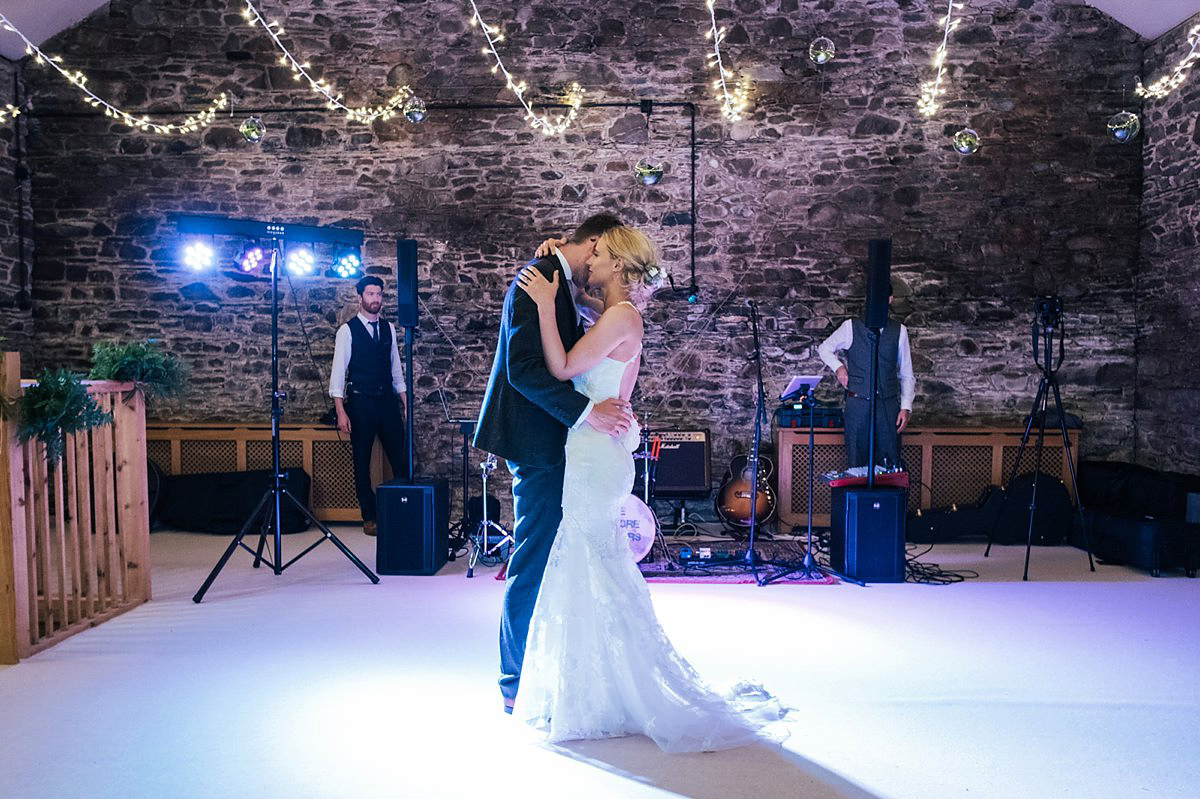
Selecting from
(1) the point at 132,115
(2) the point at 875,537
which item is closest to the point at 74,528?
(2) the point at 875,537

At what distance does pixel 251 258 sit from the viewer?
262 inches

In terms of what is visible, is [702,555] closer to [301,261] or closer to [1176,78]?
[301,261]

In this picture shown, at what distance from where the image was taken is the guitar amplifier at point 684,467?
22.5 ft

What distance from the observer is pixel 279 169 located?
7586 millimetres

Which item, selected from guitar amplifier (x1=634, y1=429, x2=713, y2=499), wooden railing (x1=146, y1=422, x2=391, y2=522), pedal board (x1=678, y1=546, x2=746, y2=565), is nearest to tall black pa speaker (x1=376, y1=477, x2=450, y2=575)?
pedal board (x1=678, y1=546, x2=746, y2=565)

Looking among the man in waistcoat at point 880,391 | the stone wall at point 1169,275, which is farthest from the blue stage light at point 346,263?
the stone wall at point 1169,275

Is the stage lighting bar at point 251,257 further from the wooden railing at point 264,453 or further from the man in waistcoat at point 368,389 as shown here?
the wooden railing at point 264,453

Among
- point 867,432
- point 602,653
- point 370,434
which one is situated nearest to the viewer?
point 602,653

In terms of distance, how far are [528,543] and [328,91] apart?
576 cm

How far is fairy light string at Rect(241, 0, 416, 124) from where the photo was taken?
24.7 ft

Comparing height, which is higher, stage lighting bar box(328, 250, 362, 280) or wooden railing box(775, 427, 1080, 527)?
stage lighting bar box(328, 250, 362, 280)

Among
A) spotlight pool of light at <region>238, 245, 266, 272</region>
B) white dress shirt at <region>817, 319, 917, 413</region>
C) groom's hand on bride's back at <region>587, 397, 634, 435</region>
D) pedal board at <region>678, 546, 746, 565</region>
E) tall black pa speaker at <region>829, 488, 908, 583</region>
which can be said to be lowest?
pedal board at <region>678, 546, 746, 565</region>

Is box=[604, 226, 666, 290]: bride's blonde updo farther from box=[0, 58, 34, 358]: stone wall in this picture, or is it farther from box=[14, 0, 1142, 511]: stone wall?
box=[0, 58, 34, 358]: stone wall

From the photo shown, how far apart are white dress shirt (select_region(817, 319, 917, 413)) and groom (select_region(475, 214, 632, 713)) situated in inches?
159
